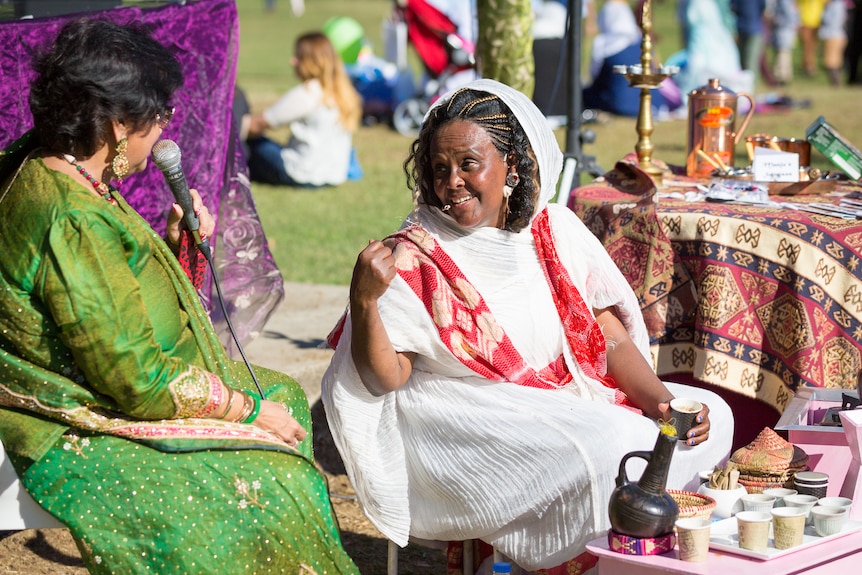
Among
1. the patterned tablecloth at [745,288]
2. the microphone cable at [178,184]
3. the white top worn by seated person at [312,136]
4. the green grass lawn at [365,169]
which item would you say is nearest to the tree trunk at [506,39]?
the patterned tablecloth at [745,288]

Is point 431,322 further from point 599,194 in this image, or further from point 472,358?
point 599,194

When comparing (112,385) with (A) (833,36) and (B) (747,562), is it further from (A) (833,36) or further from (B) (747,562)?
(A) (833,36)

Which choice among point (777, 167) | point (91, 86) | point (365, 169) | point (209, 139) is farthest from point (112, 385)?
point (365, 169)

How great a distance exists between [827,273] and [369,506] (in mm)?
1753

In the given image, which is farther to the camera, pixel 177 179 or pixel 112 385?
pixel 177 179

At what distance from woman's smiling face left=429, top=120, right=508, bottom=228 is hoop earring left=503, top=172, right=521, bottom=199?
40mm

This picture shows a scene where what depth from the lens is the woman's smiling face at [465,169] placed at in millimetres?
3223

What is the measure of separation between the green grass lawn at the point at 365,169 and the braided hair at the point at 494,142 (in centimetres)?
414

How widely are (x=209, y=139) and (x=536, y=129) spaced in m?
1.80

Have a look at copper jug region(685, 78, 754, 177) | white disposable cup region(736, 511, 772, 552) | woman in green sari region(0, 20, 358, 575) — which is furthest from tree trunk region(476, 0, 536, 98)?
white disposable cup region(736, 511, 772, 552)

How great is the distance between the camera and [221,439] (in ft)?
9.04

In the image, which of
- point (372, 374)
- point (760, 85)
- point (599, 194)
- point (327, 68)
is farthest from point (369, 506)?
point (760, 85)

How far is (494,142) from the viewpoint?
325 cm

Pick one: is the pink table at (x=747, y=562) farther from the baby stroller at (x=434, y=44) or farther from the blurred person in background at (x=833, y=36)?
the blurred person in background at (x=833, y=36)
